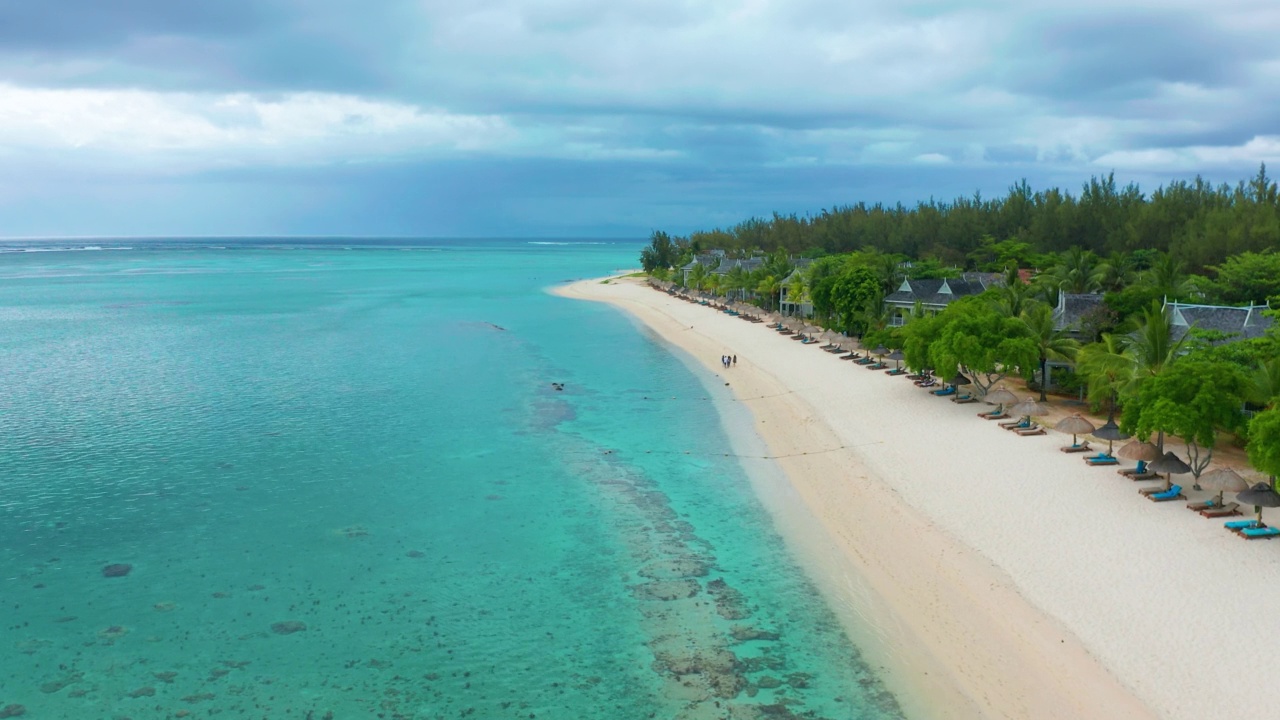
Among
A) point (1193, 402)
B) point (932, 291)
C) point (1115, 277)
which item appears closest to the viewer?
point (1193, 402)

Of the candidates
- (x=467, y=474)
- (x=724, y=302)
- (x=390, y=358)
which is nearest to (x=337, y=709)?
(x=467, y=474)

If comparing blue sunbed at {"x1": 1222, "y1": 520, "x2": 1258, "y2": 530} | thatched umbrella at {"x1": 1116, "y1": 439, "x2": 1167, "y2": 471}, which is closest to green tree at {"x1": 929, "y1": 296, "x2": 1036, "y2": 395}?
thatched umbrella at {"x1": 1116, "y1": 439, "x2": 1167, "y2": 471}

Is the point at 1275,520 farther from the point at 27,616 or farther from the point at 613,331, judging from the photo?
the point at 613,331

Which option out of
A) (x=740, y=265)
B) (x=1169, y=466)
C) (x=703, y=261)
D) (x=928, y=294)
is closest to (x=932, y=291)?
(x=928, y=294)

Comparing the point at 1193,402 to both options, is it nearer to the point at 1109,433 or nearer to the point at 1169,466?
the point at 1169,466

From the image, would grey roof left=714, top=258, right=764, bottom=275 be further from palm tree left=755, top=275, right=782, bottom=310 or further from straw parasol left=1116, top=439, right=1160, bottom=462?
straw parasol left=1116, top=439, right=1160, bottom=462

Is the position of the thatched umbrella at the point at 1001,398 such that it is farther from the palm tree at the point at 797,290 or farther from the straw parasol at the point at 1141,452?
the palm tree at the point at 797,290
